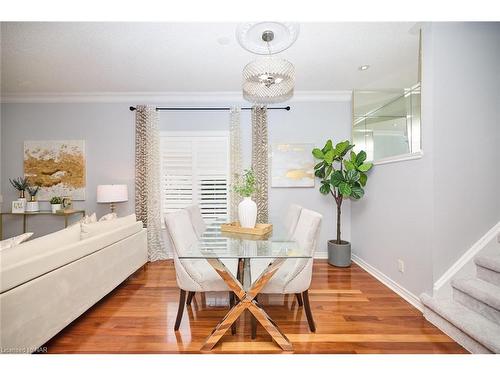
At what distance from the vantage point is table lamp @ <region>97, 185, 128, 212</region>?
3.42m

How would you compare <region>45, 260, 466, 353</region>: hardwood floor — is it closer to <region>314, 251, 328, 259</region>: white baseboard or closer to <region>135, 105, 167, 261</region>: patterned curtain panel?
<region>314, 251, 328, 259</region>: white baseboard

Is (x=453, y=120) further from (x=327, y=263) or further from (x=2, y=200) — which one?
(x=2, y=200)

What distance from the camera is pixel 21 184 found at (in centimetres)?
383

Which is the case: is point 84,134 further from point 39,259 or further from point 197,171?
point 39,259

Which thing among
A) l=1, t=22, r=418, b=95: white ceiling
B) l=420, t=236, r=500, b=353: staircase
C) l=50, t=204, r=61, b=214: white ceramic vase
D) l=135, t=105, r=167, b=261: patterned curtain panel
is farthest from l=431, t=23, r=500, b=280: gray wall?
l=50, t=204, r=61, b=214: white ceramic vase

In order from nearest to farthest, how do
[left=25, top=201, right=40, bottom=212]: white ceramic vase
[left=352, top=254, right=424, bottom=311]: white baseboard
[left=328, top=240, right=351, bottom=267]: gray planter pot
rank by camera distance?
[left=352, top=254, right=424, bottom=311]: white baseboard
[left=328, top=240, right=351, bottom=267]: gray planter pot
[left=25, top=201, right=40, bottom=212]: white ceramic vase

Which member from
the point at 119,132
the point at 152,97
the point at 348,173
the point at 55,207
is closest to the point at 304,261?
the point at 348,173

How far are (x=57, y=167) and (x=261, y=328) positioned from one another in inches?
165

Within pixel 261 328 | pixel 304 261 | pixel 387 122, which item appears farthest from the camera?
pixel 387 122

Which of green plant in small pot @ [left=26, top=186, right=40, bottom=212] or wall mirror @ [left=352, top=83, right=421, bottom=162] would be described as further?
green plant in small pot @ [left=26, top=186, right=40, bottom=212]

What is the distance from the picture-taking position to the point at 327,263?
352 cm

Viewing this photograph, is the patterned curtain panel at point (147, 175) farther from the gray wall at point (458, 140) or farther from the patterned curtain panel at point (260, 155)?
the gray wall at point (458, 140)

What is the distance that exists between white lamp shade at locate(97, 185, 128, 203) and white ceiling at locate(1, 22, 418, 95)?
5.07ft

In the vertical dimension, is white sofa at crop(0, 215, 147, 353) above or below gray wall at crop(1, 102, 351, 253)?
below
